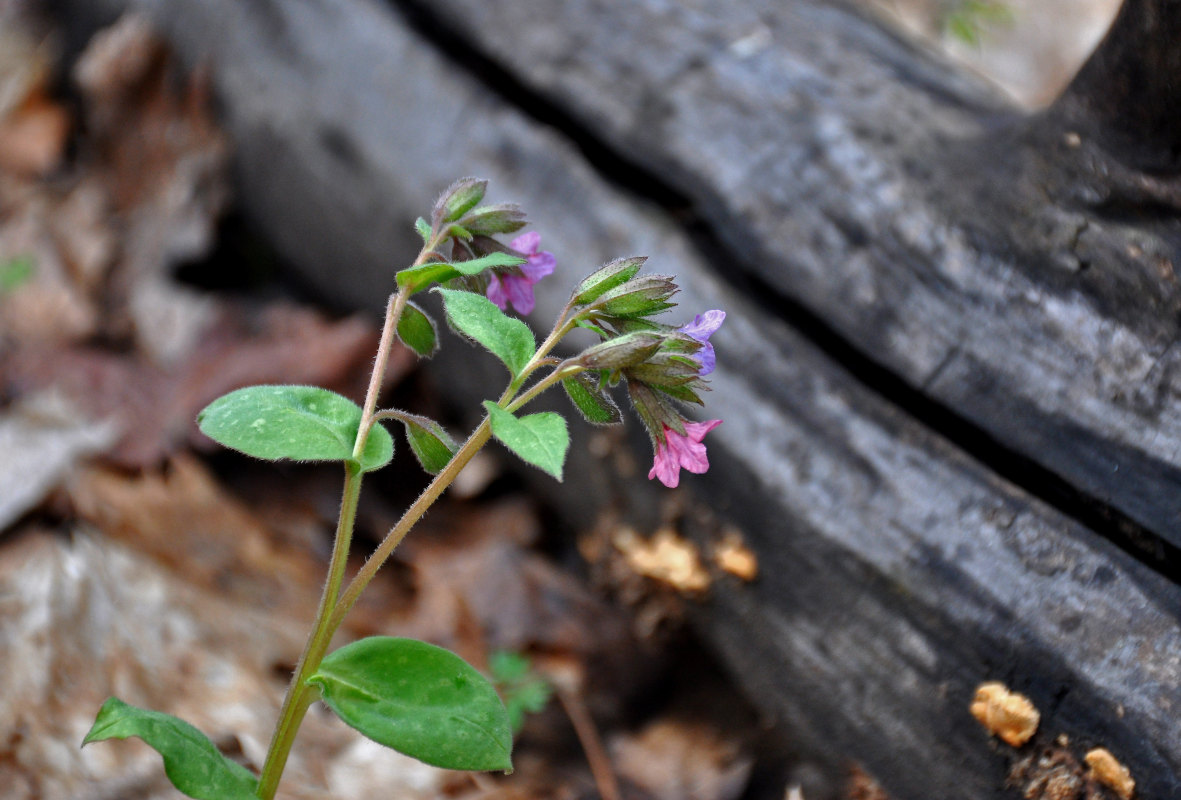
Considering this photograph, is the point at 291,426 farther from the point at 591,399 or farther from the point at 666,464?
the point at 666,464

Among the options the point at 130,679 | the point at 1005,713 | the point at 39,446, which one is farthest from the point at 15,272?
the point at 1005,713

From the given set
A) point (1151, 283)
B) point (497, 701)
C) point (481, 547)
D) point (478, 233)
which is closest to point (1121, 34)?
point (1151, 283)

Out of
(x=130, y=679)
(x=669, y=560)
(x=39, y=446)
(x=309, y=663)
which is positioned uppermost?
(x=309, y=663)

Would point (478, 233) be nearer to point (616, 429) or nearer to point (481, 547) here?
point (616, 429)

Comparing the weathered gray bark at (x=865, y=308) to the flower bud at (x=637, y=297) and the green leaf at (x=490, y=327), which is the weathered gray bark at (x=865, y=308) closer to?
the flower bud at (x=637, y=297)

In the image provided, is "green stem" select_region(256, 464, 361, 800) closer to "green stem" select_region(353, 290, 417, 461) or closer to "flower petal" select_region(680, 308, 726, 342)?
"green stem" select_region(353, 290, 417, 461)

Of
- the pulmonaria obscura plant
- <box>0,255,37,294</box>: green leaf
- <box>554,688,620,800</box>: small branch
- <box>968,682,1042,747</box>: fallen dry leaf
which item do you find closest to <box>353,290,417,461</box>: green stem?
the pulmonaria obscura plant

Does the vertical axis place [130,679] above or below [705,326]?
below
